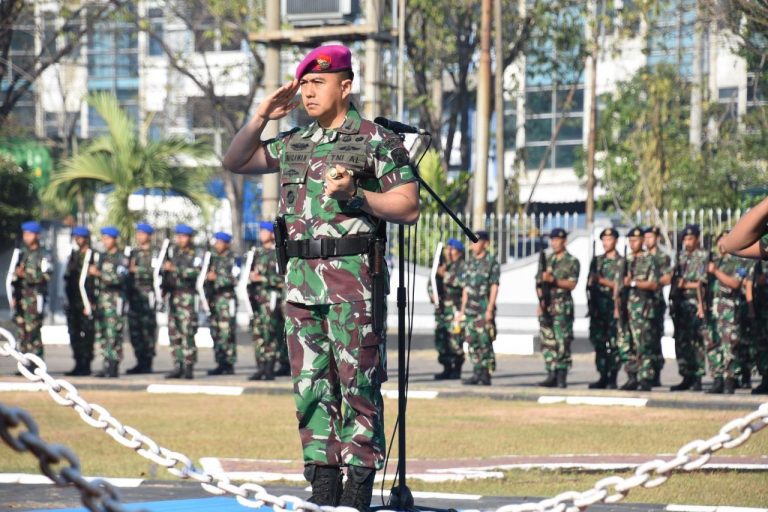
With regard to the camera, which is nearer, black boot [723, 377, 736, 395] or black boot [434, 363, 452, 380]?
black boot [723, 377, 736, 395]

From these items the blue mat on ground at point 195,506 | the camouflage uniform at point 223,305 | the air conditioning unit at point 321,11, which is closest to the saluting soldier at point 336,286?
the blue mat on ground at point 195,506

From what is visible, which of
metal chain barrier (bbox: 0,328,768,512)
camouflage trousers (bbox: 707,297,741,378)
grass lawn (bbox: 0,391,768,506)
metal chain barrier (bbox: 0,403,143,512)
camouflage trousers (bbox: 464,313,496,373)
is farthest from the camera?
camouflage trousers (bbox: 464,313,496,373)

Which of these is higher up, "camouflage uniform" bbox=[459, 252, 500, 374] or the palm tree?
the palm tree

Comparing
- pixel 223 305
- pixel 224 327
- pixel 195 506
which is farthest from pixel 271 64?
pixel 195 506

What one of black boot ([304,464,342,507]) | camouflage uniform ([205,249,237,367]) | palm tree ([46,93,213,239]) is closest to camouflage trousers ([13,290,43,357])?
camouflage uniform ([205,249,237,367])

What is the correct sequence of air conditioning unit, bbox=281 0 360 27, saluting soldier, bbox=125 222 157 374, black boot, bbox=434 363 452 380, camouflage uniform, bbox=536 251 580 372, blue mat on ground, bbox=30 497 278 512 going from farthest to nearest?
1. air conditioning unit, bbox=281 0 360 27
2. saluting soldier, bbox=125 222 157 374
3. black boot, bbox=434 363 452 380
4. camouflage uniform, bbox=536 251 580 372
5. blue mat on ground, bbox=30 497 278 512

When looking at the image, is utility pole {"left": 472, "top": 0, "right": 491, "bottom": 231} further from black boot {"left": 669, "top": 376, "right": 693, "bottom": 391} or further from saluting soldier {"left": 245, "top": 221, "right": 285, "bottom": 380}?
black boot {"left": 669, "top": 376, "right": 693, "bottom": 391}

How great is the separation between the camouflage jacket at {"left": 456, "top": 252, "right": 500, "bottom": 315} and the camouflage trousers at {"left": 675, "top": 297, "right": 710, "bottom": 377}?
225 centimetres

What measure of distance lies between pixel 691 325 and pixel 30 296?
819cm

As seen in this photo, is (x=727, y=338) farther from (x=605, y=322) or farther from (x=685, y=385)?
(x=605, y=322)

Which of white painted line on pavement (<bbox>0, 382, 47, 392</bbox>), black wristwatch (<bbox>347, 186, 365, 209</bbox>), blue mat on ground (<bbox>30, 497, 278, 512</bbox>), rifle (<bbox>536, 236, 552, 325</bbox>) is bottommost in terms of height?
white painted line on pavement (<bbox>0, 382, 47, 392</bbox>)

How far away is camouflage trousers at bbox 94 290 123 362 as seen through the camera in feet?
61.8

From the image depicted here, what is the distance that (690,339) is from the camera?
17.1 m

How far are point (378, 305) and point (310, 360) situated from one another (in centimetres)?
38
